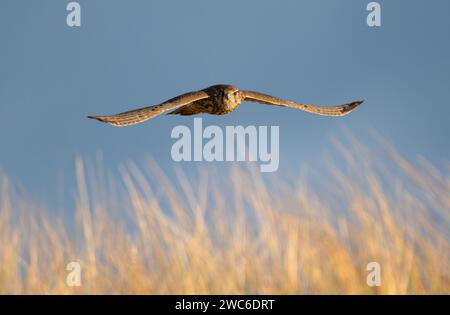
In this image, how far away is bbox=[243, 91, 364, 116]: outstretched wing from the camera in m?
13.8

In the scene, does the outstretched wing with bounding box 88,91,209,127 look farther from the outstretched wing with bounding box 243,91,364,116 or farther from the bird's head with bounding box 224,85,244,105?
the outstretched wing with bounding box 243,91,364,116

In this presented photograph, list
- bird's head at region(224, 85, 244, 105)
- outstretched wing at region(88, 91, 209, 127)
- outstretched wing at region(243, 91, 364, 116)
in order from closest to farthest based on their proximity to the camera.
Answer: outstretched wing at region(88, 91, 209, 127) → bird's head at region(224, 85, 244, 105) → outstretched wing at region(243, 91, 364, 116)

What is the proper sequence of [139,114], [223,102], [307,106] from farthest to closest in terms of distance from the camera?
[307,106]
[223,102]
[139,114]

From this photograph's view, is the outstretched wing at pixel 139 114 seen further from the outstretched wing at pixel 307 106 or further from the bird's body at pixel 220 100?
the outstretched wing at pixel 307 106

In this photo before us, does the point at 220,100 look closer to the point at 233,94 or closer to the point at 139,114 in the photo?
the point at 233,94

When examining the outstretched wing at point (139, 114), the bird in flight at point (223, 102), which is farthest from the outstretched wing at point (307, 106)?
the outstretched wing at point (139, 114)

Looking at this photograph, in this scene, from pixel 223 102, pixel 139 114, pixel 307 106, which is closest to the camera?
pixel 139 114

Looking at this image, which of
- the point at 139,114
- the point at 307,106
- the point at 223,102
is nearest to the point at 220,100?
the point at 223,102

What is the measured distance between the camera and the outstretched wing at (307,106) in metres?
13.8

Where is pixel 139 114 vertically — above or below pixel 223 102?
below

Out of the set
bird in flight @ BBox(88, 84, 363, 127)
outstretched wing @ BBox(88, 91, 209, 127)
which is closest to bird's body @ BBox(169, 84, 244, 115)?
bird in flight @ BBox(88, 84, 363, 127)

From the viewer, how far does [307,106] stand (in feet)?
47.1
